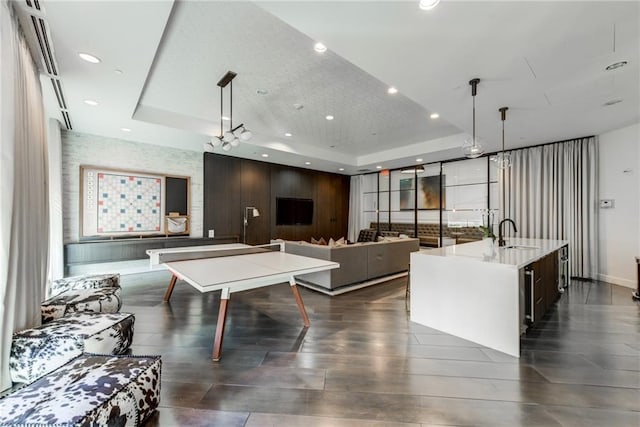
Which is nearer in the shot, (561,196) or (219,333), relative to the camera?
(219,333)

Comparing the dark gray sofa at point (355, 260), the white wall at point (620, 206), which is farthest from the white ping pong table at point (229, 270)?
the white wall at point (620, 206)

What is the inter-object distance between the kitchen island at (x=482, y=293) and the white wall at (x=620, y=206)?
8.71 feet

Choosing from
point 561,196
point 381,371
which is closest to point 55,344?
point 381,371

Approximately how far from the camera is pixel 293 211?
7988mm

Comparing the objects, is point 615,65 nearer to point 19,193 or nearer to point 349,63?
point 349,63

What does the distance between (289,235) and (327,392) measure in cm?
622

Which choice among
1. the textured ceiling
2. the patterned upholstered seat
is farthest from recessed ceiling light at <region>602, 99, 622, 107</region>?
the patterned upholstered seat

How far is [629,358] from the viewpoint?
224 cm

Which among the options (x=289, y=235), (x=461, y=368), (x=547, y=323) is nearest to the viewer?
(x=461, y=368)

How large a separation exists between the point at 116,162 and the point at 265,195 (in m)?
3.36

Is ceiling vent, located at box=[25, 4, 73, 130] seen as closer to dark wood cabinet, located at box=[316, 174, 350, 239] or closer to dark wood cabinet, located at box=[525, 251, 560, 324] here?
dark wood cabinet, located at box=[525, 251, 560, 324]

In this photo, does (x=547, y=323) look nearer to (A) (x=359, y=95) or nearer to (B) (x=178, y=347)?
(A) (x=359, y=95)

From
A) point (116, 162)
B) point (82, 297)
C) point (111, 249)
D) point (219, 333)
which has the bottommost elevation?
point (219, 333)

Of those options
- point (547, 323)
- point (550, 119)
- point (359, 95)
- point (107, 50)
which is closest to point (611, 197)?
point (550, 119)
